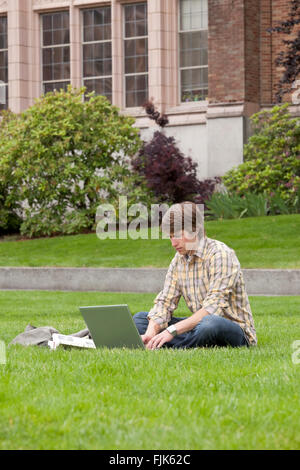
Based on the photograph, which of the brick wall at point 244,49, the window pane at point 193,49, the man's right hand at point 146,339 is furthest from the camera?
the window pane at point 193,49

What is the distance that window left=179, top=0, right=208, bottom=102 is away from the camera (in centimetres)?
2511

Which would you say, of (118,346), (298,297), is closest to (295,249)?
(298,297)

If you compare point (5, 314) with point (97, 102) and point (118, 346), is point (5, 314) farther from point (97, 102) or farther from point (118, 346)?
point (97, 102)

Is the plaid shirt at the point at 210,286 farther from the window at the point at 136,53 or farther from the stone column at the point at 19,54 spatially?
the stone column at the point at 19,54

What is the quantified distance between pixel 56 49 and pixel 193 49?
4597 mm

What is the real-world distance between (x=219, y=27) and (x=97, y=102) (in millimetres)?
4159

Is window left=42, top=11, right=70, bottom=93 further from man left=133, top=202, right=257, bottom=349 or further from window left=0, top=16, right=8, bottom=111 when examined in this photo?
man left=133, top=202, right=257, bottom=349

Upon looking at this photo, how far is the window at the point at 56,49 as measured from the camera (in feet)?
87.8

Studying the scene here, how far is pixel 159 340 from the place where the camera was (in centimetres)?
689

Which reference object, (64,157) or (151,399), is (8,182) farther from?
(151,399)

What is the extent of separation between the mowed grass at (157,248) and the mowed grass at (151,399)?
8373 millimetres

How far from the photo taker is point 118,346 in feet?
23.1

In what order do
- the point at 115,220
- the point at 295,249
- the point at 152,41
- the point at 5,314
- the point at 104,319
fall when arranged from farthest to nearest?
the point at 152,41 → the point at 115,220 → the point at 295,249 → the point at 5,314 → the point at 104,319
